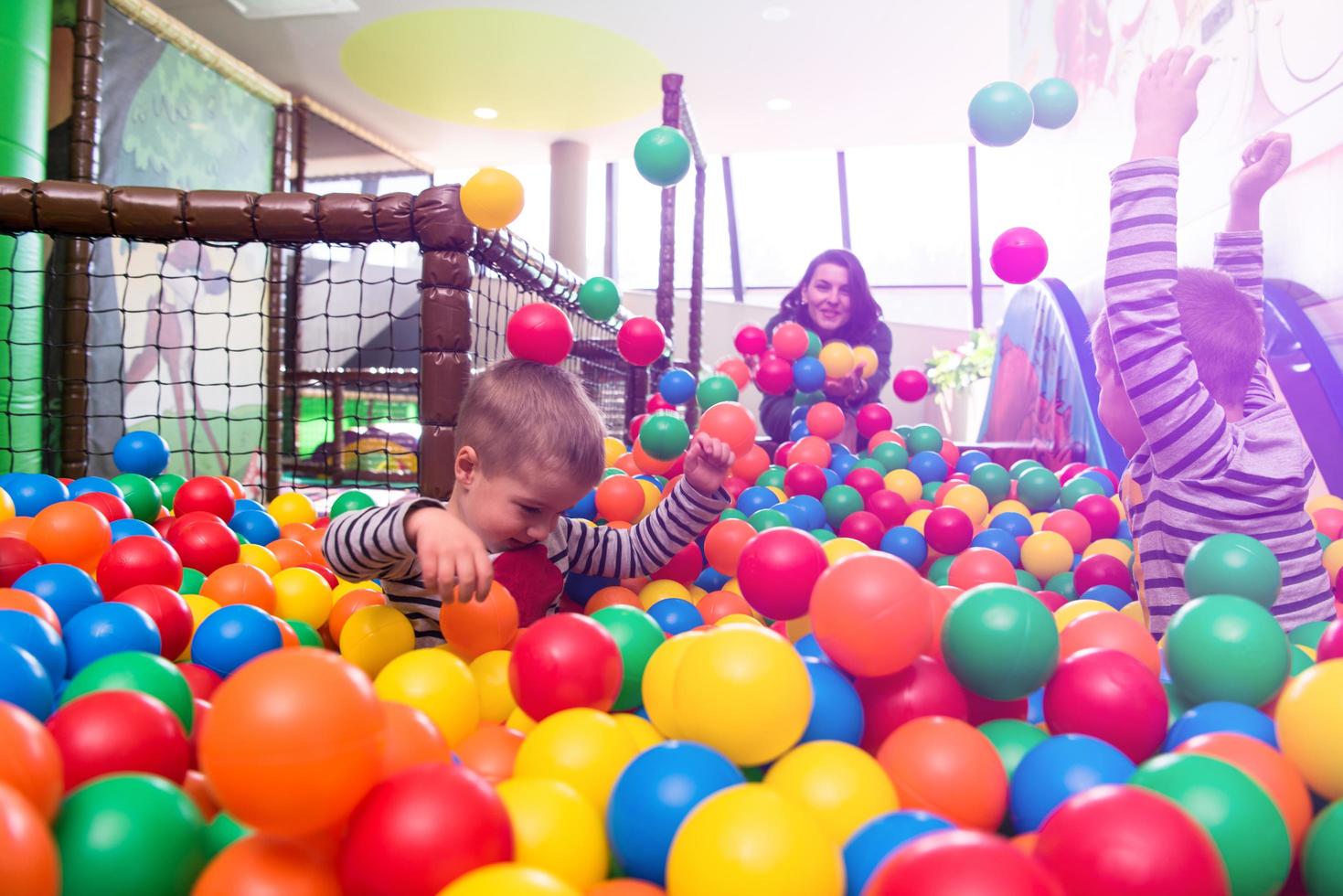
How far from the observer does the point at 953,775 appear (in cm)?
65

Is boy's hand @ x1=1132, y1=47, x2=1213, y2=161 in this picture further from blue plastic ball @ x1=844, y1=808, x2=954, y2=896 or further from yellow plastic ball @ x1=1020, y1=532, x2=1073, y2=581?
blue plastic ball @ x1=844, y1=808, x2=954, y2=896

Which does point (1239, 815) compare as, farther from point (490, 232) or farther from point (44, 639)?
point (490, 232)

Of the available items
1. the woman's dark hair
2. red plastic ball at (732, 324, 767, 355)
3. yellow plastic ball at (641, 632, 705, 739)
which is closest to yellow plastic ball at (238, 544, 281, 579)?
yellow plastic ball at (641, 632, 705, 739)

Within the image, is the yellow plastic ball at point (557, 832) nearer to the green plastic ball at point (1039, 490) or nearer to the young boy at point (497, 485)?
the young boy at point (497, 485)

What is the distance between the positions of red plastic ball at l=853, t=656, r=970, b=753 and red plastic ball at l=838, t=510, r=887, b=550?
3.27 feet

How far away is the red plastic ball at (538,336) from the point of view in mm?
1225

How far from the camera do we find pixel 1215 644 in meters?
0.79

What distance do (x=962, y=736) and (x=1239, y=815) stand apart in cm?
18

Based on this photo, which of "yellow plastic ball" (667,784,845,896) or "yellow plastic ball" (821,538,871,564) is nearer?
"yellow plastic ball" (667,784,845,896)

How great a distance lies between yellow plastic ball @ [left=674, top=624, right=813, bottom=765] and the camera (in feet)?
2.18

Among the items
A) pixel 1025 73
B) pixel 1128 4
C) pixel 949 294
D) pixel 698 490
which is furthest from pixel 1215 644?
pixel 949 294

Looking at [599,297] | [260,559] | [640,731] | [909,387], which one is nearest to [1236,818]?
[640,731]

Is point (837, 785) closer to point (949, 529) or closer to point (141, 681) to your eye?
point (141, 681)

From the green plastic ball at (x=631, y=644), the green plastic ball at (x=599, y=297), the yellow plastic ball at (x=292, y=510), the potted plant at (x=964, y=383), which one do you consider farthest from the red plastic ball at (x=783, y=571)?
the potted plant at (x=964, y=383)
